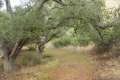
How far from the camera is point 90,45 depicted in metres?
51.3

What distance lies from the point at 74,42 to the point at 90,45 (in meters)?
3.73

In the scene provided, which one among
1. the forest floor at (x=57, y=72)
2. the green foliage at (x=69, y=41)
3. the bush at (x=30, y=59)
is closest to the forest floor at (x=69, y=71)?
the forest floor at (x=57, y=72)

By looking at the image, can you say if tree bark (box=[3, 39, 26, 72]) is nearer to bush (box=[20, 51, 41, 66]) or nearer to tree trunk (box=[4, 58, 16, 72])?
tree trunk (box=[4, 58, 16, 72])

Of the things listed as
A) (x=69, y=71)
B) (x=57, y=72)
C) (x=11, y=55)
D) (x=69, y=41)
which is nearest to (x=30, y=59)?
(x=11, y=55)

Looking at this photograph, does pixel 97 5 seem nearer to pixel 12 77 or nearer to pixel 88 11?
pixel 88 11

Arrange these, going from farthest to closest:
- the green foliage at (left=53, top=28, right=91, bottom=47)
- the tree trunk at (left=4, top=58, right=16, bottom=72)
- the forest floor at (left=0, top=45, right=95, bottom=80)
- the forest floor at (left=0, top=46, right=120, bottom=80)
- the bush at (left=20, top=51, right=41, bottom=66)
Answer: the green foliage at (left=53, top=28, right=91, bottom=47) < the bush at (left=20, top=51, right=41, bottom=66) < the tree trunk at (left=4, top=58, right=16, bottom=72) < the forest floor at (left=0, top=45, right=95, bottom=80) < the forest floor at (left=0, top=46, right=120, bottom=80)

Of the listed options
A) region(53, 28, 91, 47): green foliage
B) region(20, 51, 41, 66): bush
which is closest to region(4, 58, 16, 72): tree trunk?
region(20, 51, 41, 66): bush

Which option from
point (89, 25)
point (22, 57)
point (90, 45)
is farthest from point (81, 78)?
point (90, 45)

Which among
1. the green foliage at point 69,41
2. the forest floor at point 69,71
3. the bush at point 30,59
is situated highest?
the forest floor at point 69,71

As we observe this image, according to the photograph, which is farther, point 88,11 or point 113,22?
point 113,22

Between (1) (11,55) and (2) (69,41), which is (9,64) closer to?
(1) (11,55)

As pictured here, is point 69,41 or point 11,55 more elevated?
point 11,55

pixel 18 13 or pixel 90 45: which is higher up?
pixel 18 13

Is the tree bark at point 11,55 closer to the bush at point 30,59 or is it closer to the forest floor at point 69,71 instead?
the forest floor at point 69,71
